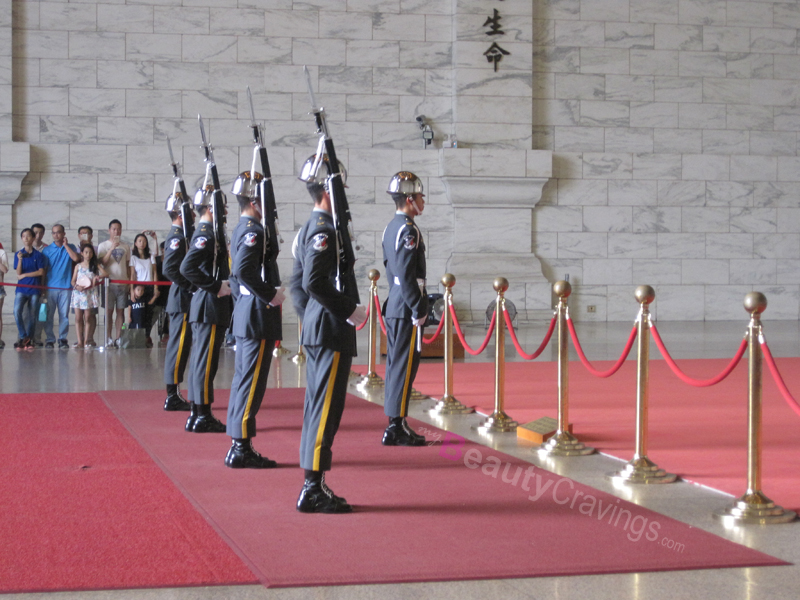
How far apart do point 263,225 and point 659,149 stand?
11.2m

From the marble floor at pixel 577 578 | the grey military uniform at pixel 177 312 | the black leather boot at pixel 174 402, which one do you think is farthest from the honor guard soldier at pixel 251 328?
the black leather boot at pixel 174 402

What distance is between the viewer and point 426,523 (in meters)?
3.76

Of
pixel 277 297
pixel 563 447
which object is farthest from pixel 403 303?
pixel 563 447

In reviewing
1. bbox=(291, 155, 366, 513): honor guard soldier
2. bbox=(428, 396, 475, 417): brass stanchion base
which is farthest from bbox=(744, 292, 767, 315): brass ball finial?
bbox=(428, 396, 475, 417): brass stanchion base

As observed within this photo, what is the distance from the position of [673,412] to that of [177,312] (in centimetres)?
351

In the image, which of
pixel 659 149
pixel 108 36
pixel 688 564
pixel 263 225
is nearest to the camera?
pixel 688 564

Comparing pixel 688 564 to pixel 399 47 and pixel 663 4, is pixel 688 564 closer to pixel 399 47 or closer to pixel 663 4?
pixel 399 47

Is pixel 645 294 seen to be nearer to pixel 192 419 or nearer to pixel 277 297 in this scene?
pixel 277 297

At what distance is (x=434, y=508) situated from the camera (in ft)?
13.1

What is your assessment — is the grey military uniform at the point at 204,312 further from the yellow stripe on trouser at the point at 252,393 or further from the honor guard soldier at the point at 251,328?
the yellow stripe on trouser at the point at 252,393

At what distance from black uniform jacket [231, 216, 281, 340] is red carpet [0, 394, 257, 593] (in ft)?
2.84

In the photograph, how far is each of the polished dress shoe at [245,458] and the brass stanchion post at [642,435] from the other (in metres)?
1.73

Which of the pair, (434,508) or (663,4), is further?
(663,4)

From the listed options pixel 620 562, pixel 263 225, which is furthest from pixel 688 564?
pixel 263 225
